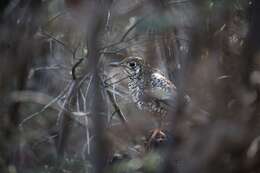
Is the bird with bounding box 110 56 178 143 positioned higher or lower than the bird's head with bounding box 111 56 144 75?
lower

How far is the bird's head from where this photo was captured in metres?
5.12

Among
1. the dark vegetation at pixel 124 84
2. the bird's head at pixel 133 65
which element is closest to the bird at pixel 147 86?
the bird's head at pixel 133 65

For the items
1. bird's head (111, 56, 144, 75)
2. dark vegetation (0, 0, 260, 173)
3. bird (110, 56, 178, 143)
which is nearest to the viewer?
dark vegetation (0, 0, 260, 173)

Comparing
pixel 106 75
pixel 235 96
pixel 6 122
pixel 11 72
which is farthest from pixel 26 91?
pixel 235 96

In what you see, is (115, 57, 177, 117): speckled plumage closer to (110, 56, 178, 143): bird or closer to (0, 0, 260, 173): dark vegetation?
(110, 56, 178, 143): bird

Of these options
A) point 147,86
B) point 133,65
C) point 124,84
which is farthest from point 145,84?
point 124,84

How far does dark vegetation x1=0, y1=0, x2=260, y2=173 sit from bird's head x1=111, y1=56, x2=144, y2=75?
0.12 metres

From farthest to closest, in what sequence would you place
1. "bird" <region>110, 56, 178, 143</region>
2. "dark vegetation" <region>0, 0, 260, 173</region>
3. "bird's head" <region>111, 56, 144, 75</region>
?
1. "bird's head" <region>111, 56, 144, 75</region>
2. "bird" <region>110, 56, 178, 143</region>
3. "dark vegetation" <region>0, 0, 260, 173</region>

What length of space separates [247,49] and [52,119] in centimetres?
369

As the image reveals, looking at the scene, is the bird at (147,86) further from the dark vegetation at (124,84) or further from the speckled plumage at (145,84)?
the dark vegetation at (124,84)

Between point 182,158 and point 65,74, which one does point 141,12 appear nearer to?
point 65,74

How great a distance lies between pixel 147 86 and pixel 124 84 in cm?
35

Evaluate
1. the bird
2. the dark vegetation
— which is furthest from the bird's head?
the dark vegetation

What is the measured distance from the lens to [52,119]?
5.26 m
